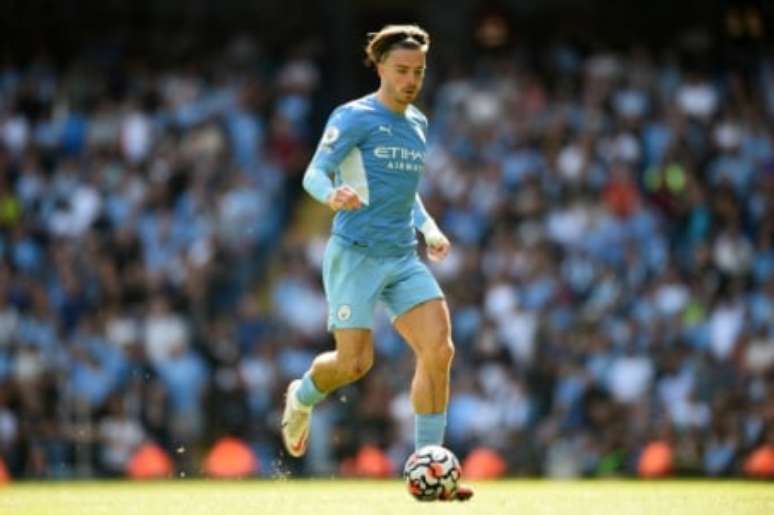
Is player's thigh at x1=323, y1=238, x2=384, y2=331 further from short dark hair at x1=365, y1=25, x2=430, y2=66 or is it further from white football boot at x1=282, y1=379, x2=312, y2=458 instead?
short dark hair at x1=365, y1=25, x2=430, y2=66

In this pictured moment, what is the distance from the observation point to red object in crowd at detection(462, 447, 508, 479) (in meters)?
18.7

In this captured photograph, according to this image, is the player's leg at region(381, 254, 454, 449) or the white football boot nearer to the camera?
the player's leg at region(381, 254, 454, 449)

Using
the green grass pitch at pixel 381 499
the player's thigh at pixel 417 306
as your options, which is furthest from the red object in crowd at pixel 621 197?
the player's thigh at pixel 417 306

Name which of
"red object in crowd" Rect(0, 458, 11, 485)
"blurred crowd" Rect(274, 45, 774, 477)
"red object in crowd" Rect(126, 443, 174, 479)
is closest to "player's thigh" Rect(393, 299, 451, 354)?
"red object in crowd" Rect(0, 458, 11, 485)

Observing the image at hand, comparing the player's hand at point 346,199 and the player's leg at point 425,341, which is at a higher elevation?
the player's hand at point 346,199

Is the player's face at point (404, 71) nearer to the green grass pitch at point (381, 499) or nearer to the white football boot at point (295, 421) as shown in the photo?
the white football boot at point (295, 421)

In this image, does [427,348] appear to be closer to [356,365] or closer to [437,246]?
[356,365]

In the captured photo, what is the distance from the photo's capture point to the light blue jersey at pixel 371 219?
35.9 feet

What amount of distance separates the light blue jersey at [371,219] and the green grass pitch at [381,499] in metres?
1.20

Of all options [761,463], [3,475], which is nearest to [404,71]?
[761,463]

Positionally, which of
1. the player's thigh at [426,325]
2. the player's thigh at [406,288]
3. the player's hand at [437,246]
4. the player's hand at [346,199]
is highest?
the player's hand at [346,199]

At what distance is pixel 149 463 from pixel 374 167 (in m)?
8.80

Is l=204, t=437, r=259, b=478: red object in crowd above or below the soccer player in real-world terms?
below

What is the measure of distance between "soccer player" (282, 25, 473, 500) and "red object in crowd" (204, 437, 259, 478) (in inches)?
317
